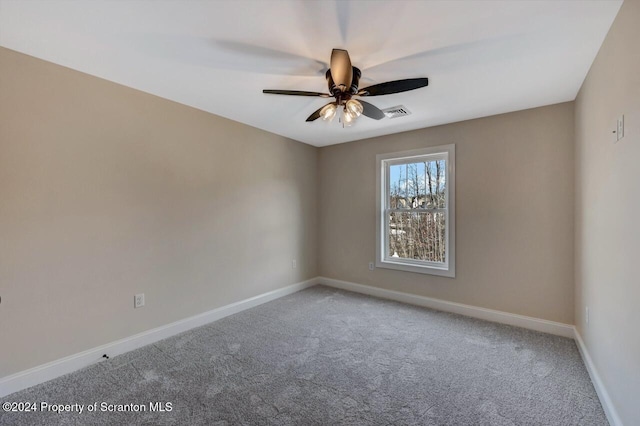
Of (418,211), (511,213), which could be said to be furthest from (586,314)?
(418,211)

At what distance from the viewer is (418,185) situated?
3.97m

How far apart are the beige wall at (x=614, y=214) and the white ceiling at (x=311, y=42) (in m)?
0.24

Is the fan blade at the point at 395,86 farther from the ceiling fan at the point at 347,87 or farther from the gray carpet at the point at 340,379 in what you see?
the gray carpet at the point at 340,379

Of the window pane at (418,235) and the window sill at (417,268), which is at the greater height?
the window pane at (418,235)

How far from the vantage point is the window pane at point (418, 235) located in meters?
3.75

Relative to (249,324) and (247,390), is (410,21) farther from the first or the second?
(249,324)

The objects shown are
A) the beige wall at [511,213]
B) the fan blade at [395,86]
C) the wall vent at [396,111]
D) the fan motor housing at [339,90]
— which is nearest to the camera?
the fan blade at [395,86]

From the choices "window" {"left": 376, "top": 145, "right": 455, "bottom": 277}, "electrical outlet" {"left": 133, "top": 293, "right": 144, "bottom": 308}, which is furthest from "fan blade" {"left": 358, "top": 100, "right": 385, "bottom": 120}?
"electrical outlet" {"left": 133, "top": 293, "right": 144, "bottom": 308}

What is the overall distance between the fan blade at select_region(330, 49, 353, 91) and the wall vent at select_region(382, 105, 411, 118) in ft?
4.13

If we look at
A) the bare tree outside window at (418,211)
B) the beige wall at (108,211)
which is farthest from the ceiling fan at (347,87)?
the bare tree outside window at (418,211)

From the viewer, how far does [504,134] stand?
10.5 feet

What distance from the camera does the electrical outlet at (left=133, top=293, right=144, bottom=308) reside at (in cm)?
263

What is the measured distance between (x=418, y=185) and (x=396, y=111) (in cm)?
125

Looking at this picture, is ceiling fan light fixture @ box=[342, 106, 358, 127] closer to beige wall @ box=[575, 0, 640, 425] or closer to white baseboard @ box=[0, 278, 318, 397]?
beige wall @ box=[575, 0, 640, 425]
